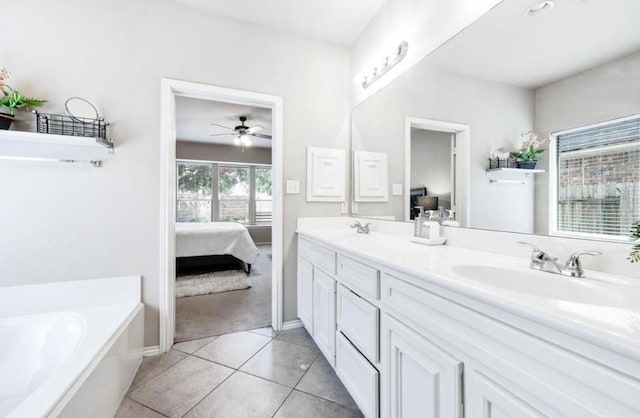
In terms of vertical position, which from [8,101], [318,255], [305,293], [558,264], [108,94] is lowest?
[305,293]

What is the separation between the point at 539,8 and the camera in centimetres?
103

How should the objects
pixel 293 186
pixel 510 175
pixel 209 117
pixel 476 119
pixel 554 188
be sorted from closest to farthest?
1. pixel 554 188
2. pixel 510 175
3. pixel 476 119
4. pixel 293 186
5. pixel 209 117

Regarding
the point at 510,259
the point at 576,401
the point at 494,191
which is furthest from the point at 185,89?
the point at 576,401

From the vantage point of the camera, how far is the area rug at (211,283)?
3.10m

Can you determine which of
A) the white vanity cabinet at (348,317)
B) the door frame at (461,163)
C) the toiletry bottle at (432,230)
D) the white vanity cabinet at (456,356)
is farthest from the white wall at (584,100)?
the white vanity cabinet at (348,317)

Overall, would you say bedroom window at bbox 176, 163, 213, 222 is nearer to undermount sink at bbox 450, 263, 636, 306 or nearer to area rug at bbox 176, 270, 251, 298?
area rug at bbox 176, 270, 251, 298

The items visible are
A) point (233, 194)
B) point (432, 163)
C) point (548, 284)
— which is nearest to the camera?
point (548, 284)

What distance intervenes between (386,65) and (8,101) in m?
2.39

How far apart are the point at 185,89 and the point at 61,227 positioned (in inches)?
49.1

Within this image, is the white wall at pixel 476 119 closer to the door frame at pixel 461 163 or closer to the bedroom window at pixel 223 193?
the door frame at pixel 461 163

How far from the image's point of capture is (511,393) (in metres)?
0.61

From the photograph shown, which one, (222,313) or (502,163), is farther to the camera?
(222,313)

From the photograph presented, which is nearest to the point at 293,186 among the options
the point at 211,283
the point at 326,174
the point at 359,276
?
the point at 326,174

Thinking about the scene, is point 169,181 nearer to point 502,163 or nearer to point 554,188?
point 502,163
